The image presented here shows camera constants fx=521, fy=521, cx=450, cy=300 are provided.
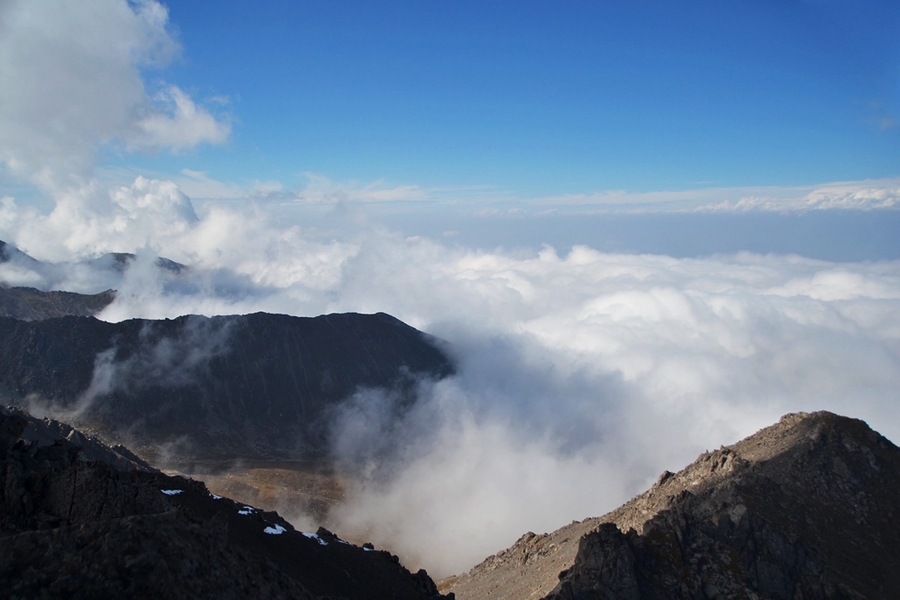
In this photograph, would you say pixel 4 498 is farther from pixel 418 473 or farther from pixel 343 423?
pixel 343 423

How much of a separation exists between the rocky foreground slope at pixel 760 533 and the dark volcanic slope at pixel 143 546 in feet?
64.0

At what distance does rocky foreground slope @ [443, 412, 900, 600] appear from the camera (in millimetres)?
46719

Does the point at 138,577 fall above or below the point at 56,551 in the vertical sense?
below

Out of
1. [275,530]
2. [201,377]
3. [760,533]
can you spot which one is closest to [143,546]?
[275,530]

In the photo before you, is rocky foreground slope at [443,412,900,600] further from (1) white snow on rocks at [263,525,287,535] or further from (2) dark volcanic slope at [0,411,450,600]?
(1) white snow on rocks at [263,525,287,535]

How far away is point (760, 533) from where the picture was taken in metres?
49.6

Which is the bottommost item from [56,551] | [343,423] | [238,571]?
[343,423]

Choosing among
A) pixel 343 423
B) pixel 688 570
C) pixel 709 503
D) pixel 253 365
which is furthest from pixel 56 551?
pixel 253 365

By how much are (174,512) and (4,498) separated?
1701cm

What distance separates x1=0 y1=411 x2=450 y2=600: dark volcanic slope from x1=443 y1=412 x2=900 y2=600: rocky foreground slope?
19.5 metres

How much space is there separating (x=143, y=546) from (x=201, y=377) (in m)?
160

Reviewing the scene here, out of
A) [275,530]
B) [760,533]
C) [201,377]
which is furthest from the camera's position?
[201,377]

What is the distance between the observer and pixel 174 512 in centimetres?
2825

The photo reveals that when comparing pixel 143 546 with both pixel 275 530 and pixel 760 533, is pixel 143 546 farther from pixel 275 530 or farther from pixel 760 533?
pixel 760 533
